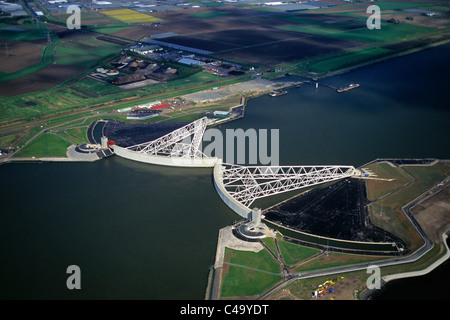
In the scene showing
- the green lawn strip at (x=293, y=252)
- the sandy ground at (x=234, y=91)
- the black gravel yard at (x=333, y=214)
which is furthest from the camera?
the sandy ground at (x=234, y=91)

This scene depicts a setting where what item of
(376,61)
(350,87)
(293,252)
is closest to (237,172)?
(293,252)

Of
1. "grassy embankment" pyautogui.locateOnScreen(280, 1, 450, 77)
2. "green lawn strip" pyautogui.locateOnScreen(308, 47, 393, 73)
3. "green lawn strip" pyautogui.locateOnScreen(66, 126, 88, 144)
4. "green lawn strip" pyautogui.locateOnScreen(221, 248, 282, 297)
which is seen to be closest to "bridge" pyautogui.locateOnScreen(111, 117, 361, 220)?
"green lawn strip" pyautogui.locateOnScreen(221, 248, 282, 297)

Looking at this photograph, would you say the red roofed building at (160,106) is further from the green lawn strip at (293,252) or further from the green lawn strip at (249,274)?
the green lawn strip at (293,252)

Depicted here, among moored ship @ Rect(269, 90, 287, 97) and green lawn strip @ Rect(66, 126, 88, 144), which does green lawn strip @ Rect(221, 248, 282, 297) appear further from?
moored ship @ Rect(269, 90, 287, 97)

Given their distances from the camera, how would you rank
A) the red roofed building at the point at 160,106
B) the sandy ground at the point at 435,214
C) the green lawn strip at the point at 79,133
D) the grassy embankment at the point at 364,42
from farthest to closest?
1. the grassy embankment at the point at 364,42
2. the red roofed building at the point at 160,106
3. the green lawn strip at the point at 79,133
4. the sandy ground at the point at 435,214

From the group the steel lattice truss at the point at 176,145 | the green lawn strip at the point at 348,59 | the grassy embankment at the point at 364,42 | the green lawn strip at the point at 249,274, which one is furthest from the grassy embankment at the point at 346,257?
the green lawn strip at the point at 348,59

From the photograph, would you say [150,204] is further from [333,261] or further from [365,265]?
[365,265]
